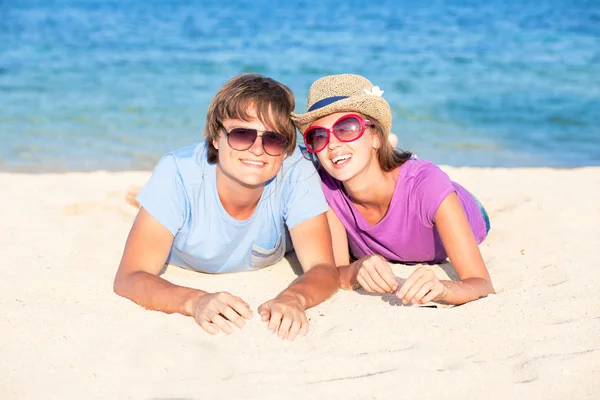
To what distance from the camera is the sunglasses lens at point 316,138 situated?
374cm

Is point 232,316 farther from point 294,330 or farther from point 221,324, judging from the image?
point 294,330

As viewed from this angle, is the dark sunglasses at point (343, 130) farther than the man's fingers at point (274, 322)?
Yes

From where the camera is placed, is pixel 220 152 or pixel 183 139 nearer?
pixel 220 152

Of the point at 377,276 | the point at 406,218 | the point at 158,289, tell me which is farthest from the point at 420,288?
the point at 158,289

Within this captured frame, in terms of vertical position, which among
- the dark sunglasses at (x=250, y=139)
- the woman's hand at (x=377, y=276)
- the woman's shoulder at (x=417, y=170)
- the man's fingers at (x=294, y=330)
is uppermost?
the dark sunglasses at (x=250, y=139)

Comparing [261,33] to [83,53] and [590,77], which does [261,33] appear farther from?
[590,77]

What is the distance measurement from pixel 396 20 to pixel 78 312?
1686cm

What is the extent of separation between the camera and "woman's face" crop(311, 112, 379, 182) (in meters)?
3.75

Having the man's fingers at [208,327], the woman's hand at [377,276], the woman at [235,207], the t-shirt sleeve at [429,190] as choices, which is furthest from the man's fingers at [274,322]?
the t-shirt sleeve at [429,190]

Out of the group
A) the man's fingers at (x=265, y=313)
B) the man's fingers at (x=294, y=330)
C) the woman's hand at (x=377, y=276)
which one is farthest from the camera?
the woman's hand at (x=377, y=276)

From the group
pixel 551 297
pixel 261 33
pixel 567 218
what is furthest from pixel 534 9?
pixel 551 297

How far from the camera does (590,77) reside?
40.5 ft

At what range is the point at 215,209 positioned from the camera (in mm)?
3844

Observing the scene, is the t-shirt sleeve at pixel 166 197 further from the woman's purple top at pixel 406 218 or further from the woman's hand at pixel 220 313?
the woman's purple top at pixel 406 218
